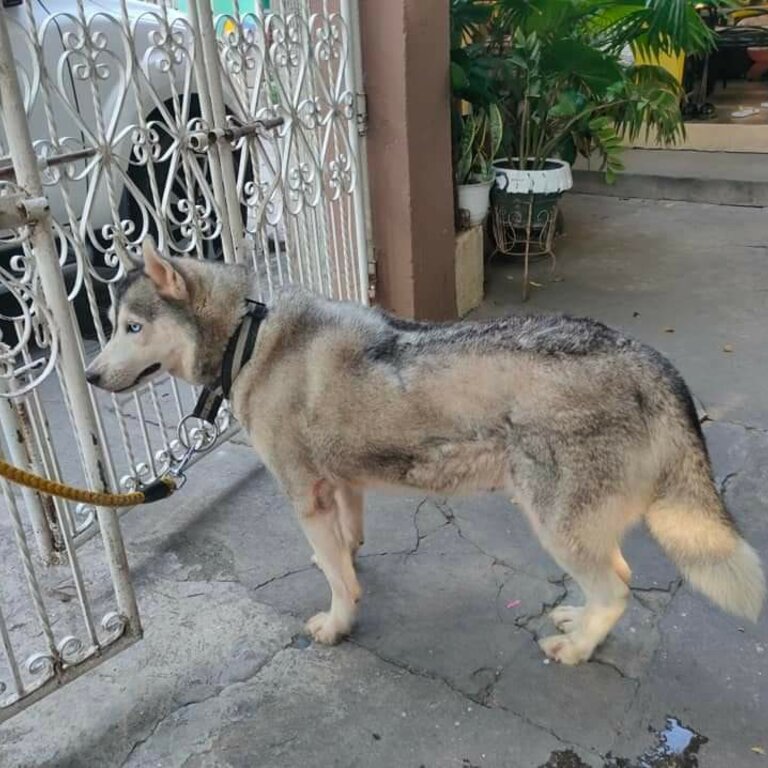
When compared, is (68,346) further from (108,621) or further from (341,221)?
(341,221)

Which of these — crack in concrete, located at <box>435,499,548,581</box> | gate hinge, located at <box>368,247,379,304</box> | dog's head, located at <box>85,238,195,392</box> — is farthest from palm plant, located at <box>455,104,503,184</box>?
dog's head, located at <box>85,238,195,392</box>

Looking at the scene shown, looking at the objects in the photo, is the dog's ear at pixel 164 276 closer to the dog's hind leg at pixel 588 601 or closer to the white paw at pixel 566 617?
the dog's hind leg at pixel 588 601

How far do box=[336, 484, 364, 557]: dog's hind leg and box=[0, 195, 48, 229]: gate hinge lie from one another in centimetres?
151

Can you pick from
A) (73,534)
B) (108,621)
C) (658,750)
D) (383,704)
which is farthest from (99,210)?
(658,750)

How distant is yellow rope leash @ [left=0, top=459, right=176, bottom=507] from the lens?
6.92 ft

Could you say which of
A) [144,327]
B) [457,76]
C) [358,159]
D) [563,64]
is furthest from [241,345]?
[563,64]

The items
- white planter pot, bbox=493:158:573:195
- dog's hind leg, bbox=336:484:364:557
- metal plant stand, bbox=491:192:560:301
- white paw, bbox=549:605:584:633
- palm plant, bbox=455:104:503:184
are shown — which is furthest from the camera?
metal plant stand, bbox=491:192:560:301

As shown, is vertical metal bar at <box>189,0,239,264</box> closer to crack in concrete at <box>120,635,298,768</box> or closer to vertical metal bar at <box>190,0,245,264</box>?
vertical metal bar at <box>190,0,245,264</box>

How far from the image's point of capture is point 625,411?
2.36m

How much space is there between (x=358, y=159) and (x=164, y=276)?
7.91 feet

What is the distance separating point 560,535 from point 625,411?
0.45 m

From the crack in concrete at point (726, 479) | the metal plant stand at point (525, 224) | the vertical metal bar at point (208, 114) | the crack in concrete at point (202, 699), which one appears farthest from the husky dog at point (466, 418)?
the metal plant stand at point (525, 224)

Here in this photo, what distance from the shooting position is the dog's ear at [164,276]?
2.53 m

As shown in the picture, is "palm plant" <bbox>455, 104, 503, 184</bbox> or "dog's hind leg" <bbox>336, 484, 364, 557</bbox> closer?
"dog's hind leg" <bbox>336, 484, 364, 557</bbox>
